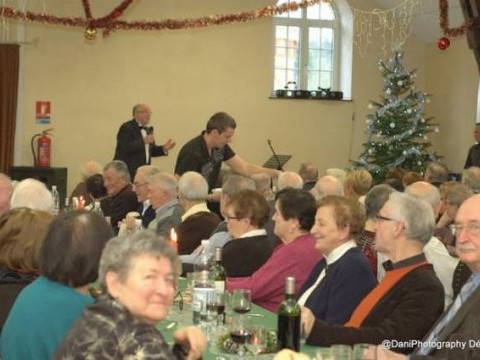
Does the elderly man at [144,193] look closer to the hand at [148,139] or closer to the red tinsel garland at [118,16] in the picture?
the hand at [148,139]

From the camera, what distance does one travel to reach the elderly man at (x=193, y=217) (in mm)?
6223

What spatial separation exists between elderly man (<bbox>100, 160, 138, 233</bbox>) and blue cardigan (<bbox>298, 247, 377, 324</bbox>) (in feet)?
14.0

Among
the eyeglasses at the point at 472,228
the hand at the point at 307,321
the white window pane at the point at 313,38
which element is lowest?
the hand at the point at 307,321

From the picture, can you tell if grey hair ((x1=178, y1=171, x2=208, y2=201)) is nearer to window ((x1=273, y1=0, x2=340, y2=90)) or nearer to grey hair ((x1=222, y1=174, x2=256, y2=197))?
grey hair ((x1=222, y1=174, x2=256, y2=197))

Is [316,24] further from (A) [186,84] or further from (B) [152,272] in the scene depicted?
(B) [152,272]

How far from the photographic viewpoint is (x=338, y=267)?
4.15 meters

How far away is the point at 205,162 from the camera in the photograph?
8914 mm

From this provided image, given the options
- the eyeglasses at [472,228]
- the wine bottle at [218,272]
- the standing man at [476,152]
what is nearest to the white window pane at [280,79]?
the standing man at [476,152]

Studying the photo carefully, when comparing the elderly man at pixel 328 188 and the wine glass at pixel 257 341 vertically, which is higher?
the elderly man at pixel 328 188

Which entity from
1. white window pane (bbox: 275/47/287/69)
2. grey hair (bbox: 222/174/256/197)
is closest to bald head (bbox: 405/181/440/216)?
grey hair (bbox: 222/174/256/197)

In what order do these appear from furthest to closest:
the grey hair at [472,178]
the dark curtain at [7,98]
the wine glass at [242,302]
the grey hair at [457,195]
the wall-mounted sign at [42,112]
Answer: the wall-mounted sign at [42,112] < the dark curtain at [7,98] < the grey hair at [472,178] < the grey hair at [457,195] < the wine glass at [242,302]

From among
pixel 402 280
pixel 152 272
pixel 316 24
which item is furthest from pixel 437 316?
pixel 316 24

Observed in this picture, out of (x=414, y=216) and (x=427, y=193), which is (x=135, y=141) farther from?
(x=414, y=216)

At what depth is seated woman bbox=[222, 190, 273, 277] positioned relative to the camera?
16.8 feet
